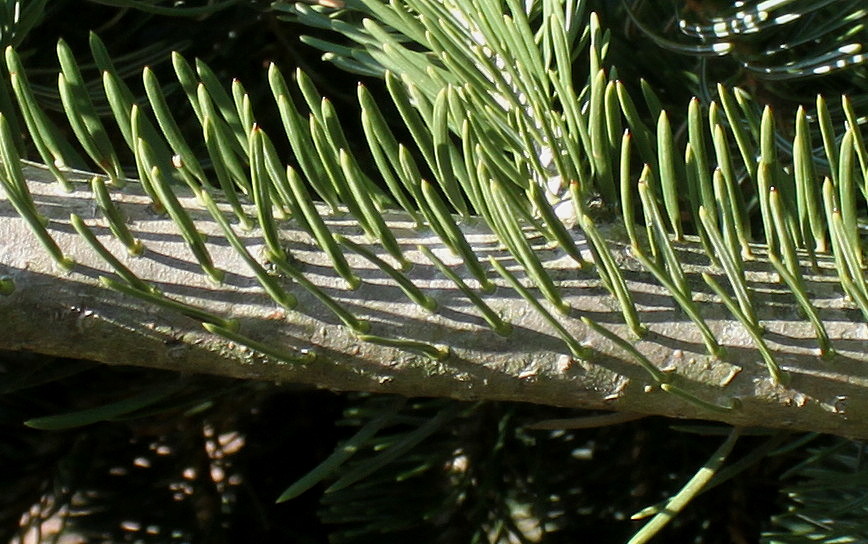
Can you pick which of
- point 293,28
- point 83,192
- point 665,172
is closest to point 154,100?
point 83,192

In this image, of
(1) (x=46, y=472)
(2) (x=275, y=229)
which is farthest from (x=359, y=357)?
(1) (x=46, y=472)

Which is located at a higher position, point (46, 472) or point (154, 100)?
point (154, 100)

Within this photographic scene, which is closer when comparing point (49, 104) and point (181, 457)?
point (49, 104)

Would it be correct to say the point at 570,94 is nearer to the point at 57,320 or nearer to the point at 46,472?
the point at 57,320

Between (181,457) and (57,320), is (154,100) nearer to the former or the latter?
(57,320)

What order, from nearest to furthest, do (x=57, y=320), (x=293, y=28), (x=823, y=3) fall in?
(x=57, y=320) < (x=823, y=3) < (x=293, y=28)

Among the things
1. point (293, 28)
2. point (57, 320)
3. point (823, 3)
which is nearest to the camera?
point (57, 320)
